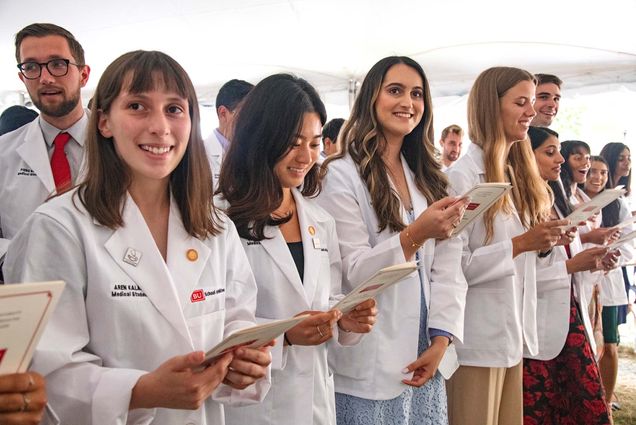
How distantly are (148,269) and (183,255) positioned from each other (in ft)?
0.41

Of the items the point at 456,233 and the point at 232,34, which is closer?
the point at 456,233

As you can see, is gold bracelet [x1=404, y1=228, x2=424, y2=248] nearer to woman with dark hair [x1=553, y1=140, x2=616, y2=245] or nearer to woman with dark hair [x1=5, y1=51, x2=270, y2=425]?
woman with dark hair [x1=5, y1=51, x2=270, y2=425]

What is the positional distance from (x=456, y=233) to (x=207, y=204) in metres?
1.10

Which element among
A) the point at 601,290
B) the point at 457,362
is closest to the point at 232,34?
the point at 601,290

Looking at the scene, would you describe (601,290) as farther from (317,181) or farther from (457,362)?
(317,181)

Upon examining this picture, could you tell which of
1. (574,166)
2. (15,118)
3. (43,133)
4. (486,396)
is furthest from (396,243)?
(574,166)

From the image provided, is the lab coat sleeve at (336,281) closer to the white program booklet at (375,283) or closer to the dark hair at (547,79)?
the white program booklet at (375,283)

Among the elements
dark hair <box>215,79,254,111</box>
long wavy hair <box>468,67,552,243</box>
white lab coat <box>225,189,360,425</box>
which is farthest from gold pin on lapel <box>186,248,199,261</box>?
dark hair <box>215,79,254,111</box>

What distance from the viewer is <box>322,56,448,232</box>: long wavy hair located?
221cm

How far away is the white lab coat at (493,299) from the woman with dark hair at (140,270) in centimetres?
129

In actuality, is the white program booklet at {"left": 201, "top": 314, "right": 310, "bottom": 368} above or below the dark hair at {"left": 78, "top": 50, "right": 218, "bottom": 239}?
below

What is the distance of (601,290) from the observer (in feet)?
14.2

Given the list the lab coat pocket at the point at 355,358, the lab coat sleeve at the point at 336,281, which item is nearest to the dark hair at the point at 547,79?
the lab coat sleeve at the point at 336,281

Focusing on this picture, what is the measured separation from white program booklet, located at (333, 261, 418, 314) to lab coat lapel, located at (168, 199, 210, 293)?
1.34 ft
